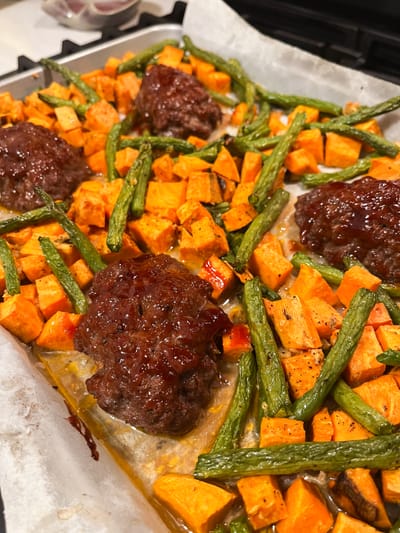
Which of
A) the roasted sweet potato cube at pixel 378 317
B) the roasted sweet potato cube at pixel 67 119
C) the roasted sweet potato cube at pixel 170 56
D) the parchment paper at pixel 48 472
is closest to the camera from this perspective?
the parchment paper at pixel 48 472

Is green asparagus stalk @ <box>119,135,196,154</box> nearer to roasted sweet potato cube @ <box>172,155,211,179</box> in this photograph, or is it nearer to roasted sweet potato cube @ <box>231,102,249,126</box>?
roasted sweet potato cube @ <box>172,155,211,179</box>

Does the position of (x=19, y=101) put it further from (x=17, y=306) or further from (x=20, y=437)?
(x=20, y=437)

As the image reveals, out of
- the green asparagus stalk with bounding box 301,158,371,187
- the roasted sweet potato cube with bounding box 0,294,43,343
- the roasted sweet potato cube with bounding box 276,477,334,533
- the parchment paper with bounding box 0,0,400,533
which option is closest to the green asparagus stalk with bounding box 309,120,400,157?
the green asparagus stalk with bounding box 301,158,371,187

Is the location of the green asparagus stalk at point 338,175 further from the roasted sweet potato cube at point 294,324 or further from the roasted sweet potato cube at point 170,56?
the roasted sweet potato cube at point 170,56

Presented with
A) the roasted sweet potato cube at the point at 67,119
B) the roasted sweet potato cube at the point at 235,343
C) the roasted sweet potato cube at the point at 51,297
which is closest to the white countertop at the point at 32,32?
the roasted sweet potato cube at the point at 67,119

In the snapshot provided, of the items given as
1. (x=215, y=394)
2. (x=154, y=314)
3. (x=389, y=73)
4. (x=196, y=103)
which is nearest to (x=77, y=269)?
(x=154, y=314)

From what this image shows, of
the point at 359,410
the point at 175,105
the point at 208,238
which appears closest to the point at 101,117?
the point at 175,105
